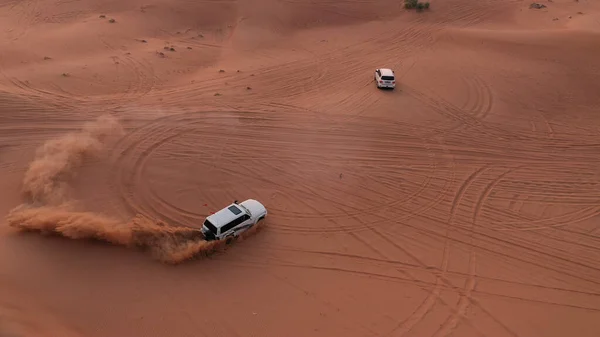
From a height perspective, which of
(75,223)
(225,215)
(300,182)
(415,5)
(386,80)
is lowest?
(300,182)

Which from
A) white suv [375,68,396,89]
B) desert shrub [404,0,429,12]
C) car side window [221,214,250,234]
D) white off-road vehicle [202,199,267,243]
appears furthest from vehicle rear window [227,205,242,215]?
desert shrub [404,0,429,12]

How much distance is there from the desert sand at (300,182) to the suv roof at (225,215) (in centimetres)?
86

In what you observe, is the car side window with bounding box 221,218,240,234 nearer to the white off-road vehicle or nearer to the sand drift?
the white off-road vehicle

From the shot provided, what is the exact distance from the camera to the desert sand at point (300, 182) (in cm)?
1290

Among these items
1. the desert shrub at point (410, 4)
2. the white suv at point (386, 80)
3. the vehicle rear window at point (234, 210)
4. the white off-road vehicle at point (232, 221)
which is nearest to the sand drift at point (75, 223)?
the white off-road vehicle at point (232, 221)

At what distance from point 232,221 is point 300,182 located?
165 inches

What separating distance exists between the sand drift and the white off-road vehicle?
28 cm

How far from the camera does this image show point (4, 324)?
34.4ft

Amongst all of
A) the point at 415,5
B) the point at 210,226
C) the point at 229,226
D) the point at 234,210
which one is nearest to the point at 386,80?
the point at 234,210

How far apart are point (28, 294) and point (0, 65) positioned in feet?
64.0

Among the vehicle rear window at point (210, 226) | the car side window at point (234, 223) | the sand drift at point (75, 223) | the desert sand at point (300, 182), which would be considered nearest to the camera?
the desert sand at point (300, 182)

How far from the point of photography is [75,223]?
13.5 m

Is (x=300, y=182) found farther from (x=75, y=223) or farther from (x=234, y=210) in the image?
(x=75, y=223)

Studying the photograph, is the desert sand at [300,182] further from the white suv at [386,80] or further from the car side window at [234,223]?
the car side window at [234,223]
